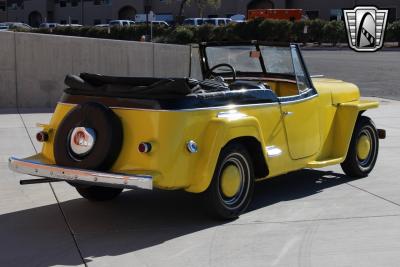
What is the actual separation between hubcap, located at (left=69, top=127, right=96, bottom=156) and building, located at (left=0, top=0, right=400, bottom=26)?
5323 cm

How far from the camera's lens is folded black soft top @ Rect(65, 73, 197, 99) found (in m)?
5.42

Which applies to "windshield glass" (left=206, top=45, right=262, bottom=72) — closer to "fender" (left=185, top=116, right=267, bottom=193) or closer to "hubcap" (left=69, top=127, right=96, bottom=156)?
"fender" (left=185, top=116, right=267, bottom=193)

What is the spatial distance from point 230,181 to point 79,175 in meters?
1.40

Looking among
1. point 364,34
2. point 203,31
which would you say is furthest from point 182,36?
point 364,34

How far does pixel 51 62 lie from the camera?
14.8m

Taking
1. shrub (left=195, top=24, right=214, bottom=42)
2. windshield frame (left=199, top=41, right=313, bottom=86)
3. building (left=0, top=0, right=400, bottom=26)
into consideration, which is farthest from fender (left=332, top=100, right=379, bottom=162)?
building (left=0, top=0, right=400, bottom=26)

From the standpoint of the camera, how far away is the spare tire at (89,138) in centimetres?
543

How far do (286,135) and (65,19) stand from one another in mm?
81508

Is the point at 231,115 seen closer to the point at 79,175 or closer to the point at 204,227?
the point at 204,227

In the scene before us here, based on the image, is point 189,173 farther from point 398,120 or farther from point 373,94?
point 373,94

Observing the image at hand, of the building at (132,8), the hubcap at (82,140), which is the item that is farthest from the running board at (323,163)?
the building at (132,8)

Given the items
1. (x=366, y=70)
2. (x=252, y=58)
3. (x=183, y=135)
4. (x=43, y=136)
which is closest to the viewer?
(x=183, y=135)

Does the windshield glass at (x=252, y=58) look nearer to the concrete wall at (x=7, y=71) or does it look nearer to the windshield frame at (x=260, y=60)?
the windshield frame at (x=260, y=60)

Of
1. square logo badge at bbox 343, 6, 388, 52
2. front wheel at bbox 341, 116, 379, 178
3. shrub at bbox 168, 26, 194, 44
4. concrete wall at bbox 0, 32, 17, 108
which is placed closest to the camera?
front wheel at bbox 341, 116, 379, 178
